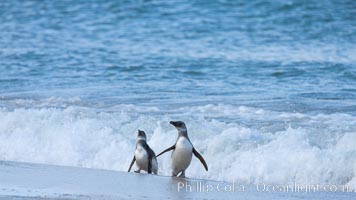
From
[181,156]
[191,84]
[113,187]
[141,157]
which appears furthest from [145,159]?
[191,84]

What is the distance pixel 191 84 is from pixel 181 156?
18.7 feet

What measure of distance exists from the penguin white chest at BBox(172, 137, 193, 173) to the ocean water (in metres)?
0.50

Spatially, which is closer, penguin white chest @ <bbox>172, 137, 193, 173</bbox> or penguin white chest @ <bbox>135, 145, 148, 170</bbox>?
penguin white chest @ <bbox>172, 137, 193, 173</bbox>

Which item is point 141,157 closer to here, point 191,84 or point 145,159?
point 145,159


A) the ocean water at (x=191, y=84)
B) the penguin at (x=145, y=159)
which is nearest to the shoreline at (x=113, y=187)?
the penguin at (x=145, y=159)

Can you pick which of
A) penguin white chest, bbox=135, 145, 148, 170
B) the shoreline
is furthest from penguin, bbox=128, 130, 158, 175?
the shoreline

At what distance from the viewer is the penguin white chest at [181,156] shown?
9.73 m

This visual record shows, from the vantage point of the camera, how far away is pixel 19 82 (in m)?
16.0

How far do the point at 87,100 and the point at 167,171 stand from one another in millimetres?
3577

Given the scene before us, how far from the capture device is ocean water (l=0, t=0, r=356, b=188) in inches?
415

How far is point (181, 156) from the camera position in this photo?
32.0 ft

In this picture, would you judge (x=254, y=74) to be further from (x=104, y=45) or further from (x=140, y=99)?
(x=104, y=45)

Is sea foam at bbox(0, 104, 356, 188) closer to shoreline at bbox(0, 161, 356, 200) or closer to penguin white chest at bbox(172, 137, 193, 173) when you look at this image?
penguin white chest at bbox(172, 137, 193, 173)

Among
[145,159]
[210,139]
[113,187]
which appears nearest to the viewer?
[113,187]
